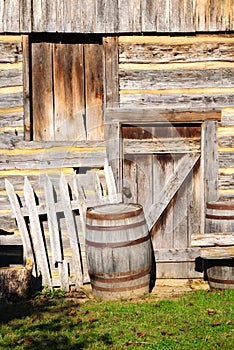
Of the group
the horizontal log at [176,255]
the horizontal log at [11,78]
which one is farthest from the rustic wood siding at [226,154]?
the horizontal log at [11,78]

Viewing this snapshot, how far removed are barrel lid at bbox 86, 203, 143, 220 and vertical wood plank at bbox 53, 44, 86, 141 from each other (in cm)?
124

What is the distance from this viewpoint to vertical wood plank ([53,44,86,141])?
766cm

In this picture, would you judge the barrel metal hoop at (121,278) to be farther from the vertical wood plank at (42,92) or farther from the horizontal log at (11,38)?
the horizontal log at (11,38)

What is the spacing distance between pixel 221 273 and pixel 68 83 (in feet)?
11.2

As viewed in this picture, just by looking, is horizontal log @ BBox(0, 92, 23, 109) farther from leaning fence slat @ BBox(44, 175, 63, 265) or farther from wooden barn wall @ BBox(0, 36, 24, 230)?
leaning fence slat @ BBox(44, 175, 63, 265)

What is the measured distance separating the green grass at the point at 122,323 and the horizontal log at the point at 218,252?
1.64 feet

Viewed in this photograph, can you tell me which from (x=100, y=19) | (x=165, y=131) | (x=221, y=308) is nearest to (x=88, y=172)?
(x=165, y=131)

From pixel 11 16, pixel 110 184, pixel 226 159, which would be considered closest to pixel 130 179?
pixel 110 184

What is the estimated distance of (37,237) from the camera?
24.0 feet

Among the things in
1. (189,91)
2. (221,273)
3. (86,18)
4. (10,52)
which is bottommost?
(221,273)

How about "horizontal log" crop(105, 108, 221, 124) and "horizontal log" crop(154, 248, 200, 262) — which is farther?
"horizontal log" crop(154, 248, 200, 262)

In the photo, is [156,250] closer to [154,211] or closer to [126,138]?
[154,211]

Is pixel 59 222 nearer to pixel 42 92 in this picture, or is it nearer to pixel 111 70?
pixel 42 92

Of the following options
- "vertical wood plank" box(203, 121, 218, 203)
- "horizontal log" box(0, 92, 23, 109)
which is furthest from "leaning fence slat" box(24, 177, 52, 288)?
"vertical wood plank" box(203, 121, 218, 203)
